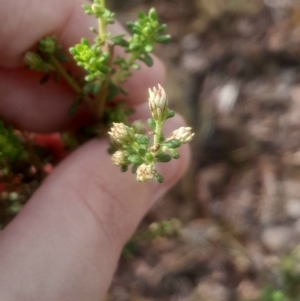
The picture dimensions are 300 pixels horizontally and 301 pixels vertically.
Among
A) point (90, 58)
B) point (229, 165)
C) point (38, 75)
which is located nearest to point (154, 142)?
point (90, 58)

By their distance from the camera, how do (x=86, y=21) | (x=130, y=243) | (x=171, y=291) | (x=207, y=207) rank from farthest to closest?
(x=207, y=207), (x=171, y=291), (x=130, y=243), (x=86, y=21)

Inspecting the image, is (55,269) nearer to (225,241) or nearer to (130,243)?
(130,243)

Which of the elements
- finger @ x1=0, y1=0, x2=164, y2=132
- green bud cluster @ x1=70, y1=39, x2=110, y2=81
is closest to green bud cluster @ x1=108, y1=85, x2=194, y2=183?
green bud cluster @ x1=70, y1=39, x2=110, y2=81

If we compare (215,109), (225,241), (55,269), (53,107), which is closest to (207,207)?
(225,241)

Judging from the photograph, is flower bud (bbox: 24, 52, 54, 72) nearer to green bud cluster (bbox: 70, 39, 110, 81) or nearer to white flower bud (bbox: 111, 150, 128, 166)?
green bud cluster (bbox: 70, 39, 110, 81)

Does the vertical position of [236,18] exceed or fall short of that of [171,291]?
it exceeds it

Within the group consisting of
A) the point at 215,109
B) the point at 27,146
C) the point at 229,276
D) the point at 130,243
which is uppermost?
the point at 27,146

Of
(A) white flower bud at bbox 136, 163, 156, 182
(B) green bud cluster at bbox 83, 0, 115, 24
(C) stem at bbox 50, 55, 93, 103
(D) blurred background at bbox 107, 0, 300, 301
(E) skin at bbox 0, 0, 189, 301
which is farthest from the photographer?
(D) blurred background at bbox 107, 0, 300, 301

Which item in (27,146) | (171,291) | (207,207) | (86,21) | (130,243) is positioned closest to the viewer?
(27,146)
